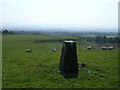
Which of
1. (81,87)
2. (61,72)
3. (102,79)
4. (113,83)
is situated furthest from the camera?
(61,72)

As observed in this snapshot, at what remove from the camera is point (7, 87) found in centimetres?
1319

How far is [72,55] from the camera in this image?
57.9 feet

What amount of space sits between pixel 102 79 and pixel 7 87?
807 centimetres

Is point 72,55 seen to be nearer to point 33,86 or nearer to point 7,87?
point 33,86

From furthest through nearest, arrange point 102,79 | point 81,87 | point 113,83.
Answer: point 102,79, point 113,83, point 81,87

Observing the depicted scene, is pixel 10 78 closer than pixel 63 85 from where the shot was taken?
No

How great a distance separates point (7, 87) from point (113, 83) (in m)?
8.49

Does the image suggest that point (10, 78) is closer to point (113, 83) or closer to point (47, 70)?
point (47, 70)

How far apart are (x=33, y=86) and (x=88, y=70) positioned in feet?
21.2

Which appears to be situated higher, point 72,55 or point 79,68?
point 72,55

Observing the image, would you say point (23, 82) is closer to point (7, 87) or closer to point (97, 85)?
point (7, 87)

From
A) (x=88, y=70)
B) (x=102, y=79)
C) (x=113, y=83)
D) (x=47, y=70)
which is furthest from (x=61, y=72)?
(x=113, y=83)

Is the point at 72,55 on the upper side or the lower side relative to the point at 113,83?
upper

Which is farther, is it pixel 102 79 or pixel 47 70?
pixel 47 70
